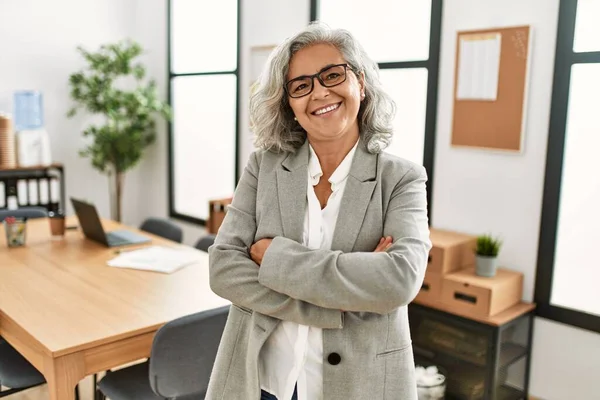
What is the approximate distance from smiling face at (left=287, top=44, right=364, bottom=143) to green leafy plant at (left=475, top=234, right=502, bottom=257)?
1.75 m

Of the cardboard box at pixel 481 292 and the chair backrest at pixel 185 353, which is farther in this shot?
the cardboard box at pixel 481 292

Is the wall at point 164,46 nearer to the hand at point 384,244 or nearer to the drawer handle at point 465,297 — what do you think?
the drawer handle at point 465,297

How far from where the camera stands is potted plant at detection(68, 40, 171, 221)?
16.8 feet

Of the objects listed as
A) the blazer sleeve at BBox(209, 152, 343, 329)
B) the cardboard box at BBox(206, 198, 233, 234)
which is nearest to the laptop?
the cardboard box at BBox(206, 198, 233, 234)

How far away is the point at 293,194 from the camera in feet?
4.87

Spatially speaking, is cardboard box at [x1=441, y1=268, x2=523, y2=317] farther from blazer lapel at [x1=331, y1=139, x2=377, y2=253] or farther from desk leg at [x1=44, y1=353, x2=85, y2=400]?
desk leg at [x1=44, y1=353, x2=85, y2=400]

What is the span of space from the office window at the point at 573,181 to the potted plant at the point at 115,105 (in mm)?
3488

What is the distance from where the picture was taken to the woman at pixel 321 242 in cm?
136

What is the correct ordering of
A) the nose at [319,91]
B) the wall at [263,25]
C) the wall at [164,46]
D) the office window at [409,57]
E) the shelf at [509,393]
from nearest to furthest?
1. the nose at [319,91]
2. the shelf at [509,393]
3. the office window at [409,57]
4. the wall at [263,25]
5. the wall at [164,46]

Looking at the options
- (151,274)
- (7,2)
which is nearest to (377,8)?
(151,274)

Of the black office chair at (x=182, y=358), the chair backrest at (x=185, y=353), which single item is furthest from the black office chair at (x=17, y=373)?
the chair backrest at (x=185, y=353)

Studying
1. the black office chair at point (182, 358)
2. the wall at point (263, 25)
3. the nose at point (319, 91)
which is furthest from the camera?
the wall at point (263, 25)

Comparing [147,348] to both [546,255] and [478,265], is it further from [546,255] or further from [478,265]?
[546,255]

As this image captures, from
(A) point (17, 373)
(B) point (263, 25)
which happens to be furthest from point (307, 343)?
(B) point (263, 25)
